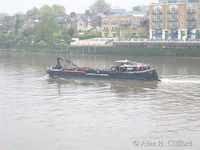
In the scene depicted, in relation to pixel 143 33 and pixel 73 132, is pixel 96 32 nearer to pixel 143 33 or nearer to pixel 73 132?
Result: pixel 143 33

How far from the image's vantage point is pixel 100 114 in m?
30.5

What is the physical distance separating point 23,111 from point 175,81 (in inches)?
678

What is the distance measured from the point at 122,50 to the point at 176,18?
1270 centimetres

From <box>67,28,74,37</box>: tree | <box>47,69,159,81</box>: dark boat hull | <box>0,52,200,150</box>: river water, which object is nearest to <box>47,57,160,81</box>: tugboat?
<box>47,69,159,81</box>: dark boat hull

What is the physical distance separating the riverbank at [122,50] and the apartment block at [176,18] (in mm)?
8541

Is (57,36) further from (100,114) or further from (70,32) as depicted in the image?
(100,114)

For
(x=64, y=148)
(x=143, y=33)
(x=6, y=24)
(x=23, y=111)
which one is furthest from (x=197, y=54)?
(x=6, y=24)

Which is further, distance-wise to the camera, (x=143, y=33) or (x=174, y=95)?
(x=143, y=33)

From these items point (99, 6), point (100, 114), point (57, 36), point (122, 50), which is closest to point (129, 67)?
point (100, 114)

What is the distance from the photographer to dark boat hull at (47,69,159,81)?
43.2 metres

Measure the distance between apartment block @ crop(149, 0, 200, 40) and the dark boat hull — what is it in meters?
40.8

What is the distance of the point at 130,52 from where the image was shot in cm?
8131

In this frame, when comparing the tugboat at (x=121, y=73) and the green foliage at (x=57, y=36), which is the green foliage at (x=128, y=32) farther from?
the tugboat at (x=121, y=73)

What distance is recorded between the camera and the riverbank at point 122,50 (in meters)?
74.0
